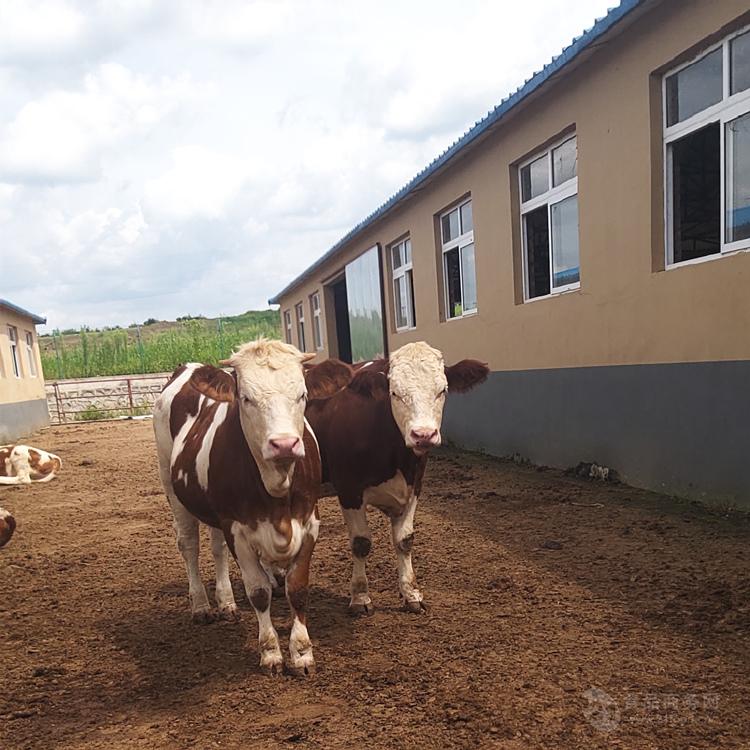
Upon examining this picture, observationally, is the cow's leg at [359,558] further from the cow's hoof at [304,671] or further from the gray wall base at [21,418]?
the gray wall base at [21,418]

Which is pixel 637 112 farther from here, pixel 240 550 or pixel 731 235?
pixel 240 550

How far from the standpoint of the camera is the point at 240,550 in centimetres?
318

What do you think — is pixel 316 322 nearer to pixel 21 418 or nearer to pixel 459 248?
pixel 21 418

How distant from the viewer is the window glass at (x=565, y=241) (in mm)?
7238

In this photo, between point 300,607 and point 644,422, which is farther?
point 644,422

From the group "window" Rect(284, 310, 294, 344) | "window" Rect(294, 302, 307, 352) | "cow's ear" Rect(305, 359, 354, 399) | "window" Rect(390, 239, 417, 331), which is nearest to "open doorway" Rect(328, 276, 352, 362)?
"window" Rect(294, 302, 307, 352)

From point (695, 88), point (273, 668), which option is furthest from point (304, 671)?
point (695, 88)

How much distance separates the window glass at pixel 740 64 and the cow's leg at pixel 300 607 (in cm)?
467

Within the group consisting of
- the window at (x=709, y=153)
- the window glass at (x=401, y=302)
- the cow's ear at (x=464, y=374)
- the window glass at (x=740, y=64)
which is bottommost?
the cow's ear at (x=464, y=374)

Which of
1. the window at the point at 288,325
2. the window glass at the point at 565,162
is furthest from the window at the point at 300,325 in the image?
the window glass at the point at 565,162

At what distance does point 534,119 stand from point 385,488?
5686 mm

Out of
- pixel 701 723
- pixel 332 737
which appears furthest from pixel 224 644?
pixel 701 723

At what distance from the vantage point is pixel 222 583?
13.2 ft

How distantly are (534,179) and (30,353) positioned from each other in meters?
20.6
